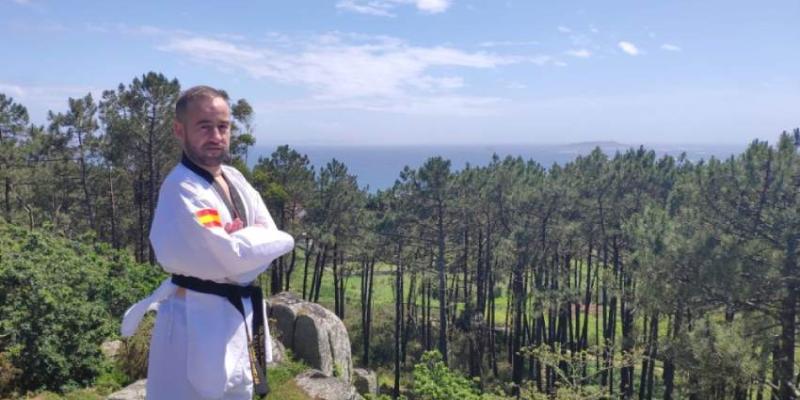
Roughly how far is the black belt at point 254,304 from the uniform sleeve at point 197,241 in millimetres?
56

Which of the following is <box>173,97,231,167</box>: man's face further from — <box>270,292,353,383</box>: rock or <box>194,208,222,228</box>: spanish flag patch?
<box>270,292,353,383</box>: rock

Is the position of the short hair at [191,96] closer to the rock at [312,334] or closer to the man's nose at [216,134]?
the man's nose at [216,134]

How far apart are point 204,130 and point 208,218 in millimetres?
417

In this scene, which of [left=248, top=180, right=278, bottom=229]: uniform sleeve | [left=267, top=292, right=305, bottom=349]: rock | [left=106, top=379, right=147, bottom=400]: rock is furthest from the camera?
[left=267, top=292, right=305, bottom=349]: rock

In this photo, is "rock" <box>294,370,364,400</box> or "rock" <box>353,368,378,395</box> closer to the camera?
"rock" <box>294,370,364,400</box>

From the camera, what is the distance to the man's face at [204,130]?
2.28m

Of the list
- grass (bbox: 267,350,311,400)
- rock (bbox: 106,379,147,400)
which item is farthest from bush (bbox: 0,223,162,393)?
grass (bbox: 267,350,311,400)

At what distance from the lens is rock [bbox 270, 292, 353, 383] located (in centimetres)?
1059

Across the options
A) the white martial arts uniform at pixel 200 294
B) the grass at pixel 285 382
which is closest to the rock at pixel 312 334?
the grass at pixel 285 382

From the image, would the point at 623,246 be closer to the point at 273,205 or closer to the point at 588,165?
the point at 588,165

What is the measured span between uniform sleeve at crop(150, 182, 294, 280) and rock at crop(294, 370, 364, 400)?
608 centimetres

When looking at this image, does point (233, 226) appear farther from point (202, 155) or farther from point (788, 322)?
point (788, 322)

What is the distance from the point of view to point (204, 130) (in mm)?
2312

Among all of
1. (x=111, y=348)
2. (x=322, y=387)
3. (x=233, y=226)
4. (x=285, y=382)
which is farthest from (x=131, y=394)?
Result: (x=233, y=226)
